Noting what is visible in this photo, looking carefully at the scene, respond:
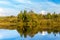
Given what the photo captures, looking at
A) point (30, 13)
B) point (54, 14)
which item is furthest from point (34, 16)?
point (54, 14)

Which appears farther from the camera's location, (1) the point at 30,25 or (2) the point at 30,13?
(2) the point at 30,13

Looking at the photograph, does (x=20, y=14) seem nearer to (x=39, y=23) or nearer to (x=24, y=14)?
(x=24, y=14)

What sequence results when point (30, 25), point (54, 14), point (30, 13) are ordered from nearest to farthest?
point (30, 25) → point (30, 13) → point (54, 14)

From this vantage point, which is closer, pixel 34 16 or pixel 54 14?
pixel 34 16

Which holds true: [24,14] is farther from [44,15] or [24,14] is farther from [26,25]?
[44,15]

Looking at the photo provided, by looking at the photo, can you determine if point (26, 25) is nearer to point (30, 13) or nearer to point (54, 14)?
point (30, 13)

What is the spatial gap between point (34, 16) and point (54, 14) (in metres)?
9.59

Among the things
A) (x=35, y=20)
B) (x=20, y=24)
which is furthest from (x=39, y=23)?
(x=20, y=24)

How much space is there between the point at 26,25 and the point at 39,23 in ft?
8.97

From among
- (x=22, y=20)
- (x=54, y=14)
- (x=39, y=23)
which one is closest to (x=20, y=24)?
(x=22, y=20)

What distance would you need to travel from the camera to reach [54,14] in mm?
49594

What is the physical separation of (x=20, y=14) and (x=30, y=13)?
6.86 ft

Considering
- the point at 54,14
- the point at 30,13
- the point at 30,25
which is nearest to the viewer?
the point at 30,25

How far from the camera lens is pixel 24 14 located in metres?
39.8
